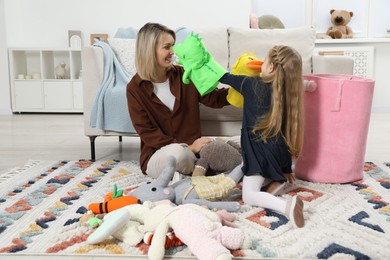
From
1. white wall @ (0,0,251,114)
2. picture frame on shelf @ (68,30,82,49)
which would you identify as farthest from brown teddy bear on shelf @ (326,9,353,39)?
picture frame on shelf @ (68,30,82,49)

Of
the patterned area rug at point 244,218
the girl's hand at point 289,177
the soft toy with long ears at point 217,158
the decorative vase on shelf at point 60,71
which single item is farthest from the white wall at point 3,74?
the girl's hand at point 289,177

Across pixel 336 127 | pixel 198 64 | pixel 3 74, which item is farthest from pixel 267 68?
pixel 3 74

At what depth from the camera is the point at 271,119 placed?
4.79 feet

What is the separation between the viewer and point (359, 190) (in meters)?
1.64

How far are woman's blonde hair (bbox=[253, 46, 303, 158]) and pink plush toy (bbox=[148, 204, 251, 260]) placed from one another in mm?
460

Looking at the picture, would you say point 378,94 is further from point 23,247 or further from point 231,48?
point 23,247

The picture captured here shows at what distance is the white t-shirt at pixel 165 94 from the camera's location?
188 cm

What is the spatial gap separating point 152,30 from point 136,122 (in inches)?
15.6

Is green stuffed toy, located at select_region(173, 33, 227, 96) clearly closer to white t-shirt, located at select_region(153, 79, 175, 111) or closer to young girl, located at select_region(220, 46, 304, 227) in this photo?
young girl, located at select_region(220, 46, 304, 227)

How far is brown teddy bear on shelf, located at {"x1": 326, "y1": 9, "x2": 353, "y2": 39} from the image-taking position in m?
4.33

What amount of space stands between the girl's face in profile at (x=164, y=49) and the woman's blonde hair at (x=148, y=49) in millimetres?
13

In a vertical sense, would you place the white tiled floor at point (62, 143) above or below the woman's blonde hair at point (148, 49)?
below

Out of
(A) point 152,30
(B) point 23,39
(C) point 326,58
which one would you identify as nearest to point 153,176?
(A) point 152,30

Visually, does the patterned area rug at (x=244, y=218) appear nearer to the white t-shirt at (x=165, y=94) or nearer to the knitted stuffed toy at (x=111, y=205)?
the knitted stuffed toy at (x=111, y=205)
